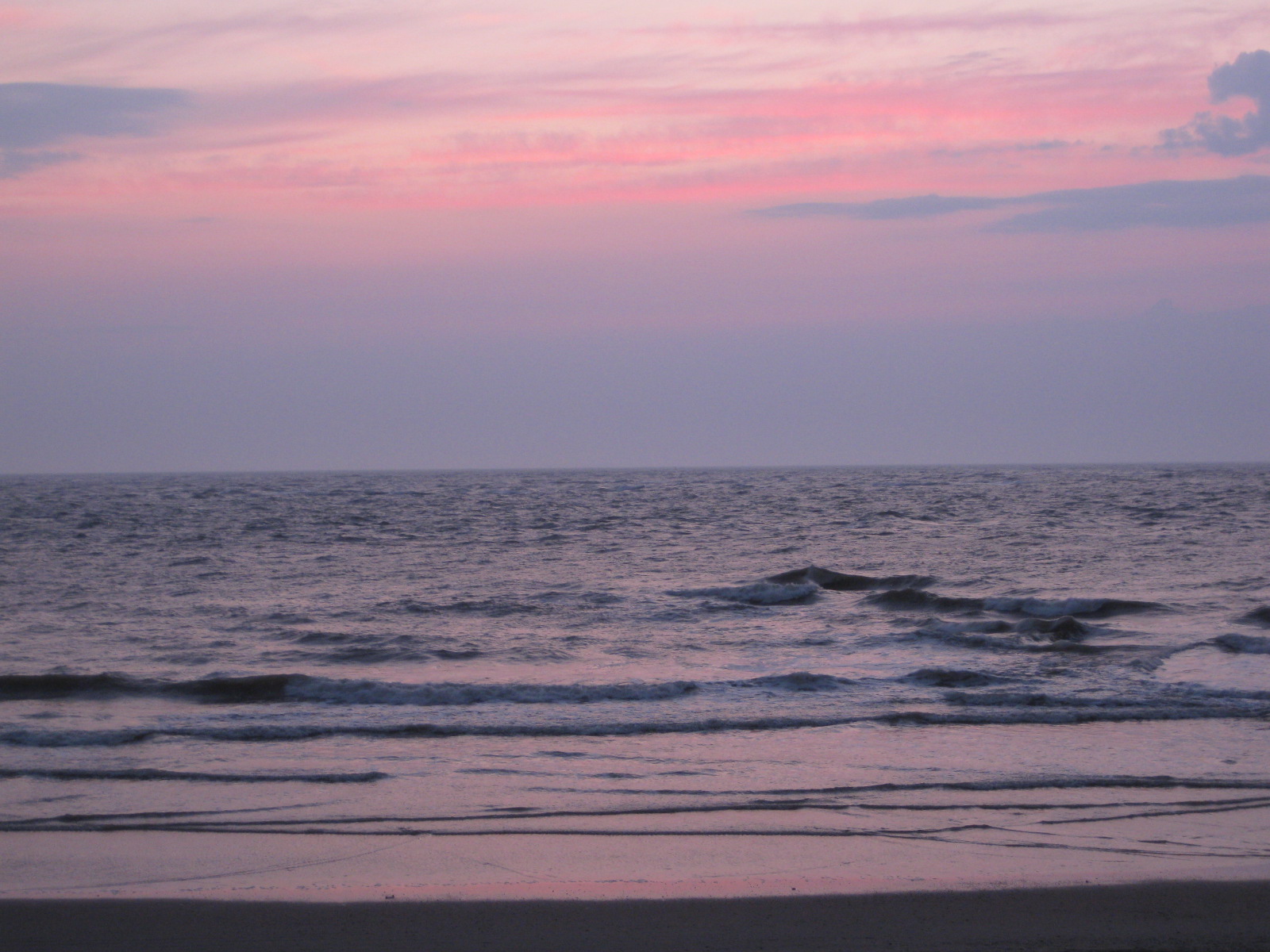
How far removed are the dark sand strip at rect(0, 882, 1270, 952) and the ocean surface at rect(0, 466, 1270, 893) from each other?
33.1 inches

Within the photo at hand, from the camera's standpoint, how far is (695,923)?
17.1 feet

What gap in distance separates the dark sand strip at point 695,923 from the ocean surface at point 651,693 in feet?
2.75

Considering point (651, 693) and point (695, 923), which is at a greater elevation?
point (695, 923)

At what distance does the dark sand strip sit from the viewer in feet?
16.4

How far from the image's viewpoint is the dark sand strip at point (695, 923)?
499 cm

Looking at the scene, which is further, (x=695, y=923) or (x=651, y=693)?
(x=651, y=693)

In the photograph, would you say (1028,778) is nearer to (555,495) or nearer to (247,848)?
(247,848)

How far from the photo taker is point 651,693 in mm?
11398

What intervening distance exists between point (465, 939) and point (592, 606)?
13188mm

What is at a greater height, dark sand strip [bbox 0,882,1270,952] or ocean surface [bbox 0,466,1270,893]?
dark sand strip [bbox 0,882,1270,952]

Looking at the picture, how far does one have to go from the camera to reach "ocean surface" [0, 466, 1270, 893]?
7020 millimetres

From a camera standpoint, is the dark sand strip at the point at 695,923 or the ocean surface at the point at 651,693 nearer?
the dark sand strip at the point at 695,923

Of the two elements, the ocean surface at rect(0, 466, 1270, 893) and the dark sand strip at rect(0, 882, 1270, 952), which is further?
the ocean surface at rect(0, 466, 1270, 893)

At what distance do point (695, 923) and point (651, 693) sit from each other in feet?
20.3
